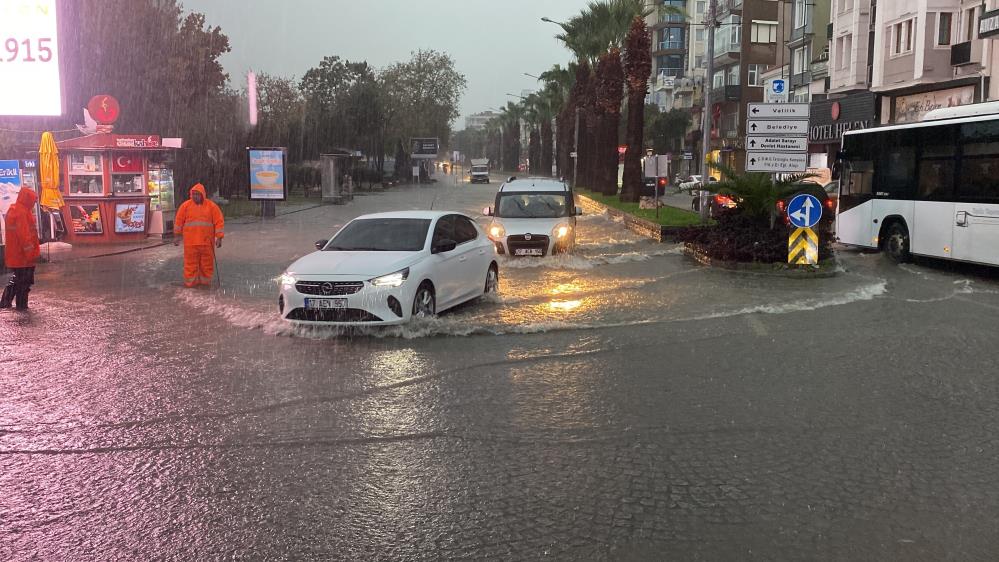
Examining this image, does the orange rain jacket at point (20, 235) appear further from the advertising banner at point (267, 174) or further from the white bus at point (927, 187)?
the advertising banner at point (267, 174)

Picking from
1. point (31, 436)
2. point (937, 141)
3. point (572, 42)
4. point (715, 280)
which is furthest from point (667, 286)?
point (572, 42)

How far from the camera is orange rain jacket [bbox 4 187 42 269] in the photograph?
39.5ft

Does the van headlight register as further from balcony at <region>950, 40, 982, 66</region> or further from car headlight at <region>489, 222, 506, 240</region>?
balcony at <region>950, 40, 982, 66</region>

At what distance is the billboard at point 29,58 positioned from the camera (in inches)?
790

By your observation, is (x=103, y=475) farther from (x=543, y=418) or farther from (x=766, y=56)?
(x=766, y=56)

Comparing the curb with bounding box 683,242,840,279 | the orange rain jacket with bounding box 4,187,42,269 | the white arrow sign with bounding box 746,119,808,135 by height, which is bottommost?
the curb with bounding box 683,242,840,279

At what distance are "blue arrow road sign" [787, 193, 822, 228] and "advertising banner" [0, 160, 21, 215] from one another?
1475cm

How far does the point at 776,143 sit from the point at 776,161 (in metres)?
0.36

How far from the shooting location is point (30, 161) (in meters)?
23.4

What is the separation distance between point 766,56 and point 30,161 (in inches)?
2469

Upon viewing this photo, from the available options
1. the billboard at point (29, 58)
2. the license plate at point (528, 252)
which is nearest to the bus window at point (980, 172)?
the license plate at point (528, 252)

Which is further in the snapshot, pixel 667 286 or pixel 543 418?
pixel 667 286

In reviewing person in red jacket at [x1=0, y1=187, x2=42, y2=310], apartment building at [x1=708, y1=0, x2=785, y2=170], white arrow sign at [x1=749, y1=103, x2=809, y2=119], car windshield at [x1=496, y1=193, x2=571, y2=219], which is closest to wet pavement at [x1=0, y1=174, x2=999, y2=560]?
person in red jacket at [x1=0, y1=187, x2=42, y2=310]

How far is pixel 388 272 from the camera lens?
9.95 meters
